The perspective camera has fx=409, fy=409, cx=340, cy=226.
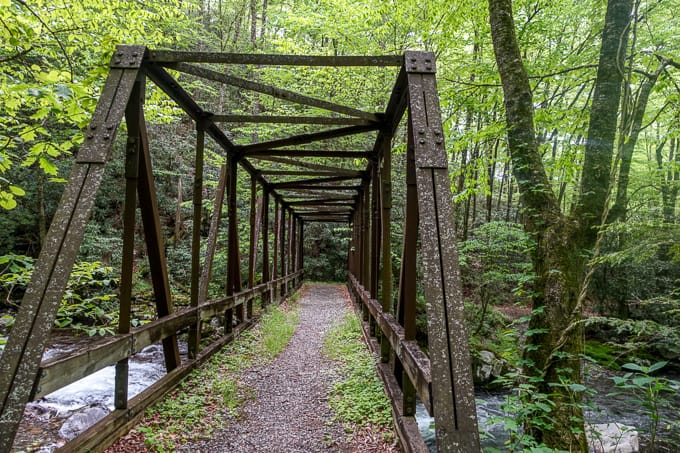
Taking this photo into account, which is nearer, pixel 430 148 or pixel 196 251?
pixel 430 148

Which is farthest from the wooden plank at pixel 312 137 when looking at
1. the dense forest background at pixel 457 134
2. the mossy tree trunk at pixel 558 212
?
the mossy tree trunk at pixel 558 212

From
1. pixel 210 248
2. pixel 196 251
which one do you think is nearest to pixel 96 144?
pixel 196 251

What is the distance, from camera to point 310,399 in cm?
→ 449

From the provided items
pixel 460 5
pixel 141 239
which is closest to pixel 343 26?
pixel 460 5

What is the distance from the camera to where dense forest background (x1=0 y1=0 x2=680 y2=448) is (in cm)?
314

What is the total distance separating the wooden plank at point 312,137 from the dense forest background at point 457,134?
1.21 meters

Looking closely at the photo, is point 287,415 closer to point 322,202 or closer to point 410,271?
point 410,271

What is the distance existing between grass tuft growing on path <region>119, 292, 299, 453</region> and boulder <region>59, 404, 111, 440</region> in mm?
1756

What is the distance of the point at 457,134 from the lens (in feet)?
20.2

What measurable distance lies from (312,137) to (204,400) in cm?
386

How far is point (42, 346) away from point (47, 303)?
23 cm

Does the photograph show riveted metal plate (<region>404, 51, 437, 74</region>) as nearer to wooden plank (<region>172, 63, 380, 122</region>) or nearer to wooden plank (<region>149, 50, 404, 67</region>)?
wooden plank (<region>149, 50, 404, 67</region>)

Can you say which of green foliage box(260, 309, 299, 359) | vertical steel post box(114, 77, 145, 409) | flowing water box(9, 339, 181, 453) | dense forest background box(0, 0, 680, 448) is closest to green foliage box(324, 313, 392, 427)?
green foliage box(260, 309, 299, 359)

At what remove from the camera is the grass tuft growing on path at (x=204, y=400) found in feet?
10.8
